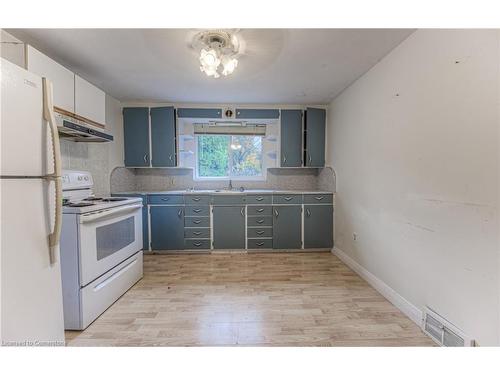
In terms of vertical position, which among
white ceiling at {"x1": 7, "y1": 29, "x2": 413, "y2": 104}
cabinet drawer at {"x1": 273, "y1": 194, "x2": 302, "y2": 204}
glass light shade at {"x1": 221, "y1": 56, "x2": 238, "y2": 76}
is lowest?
cabinet drawer at {"x1": 273, "y1": 194, "x2": 302, "y2": 204}

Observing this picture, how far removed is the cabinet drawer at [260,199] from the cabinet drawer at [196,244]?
2.90 ft

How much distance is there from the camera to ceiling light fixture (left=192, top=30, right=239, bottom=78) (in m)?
1.67

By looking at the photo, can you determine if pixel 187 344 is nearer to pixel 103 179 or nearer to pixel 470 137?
pixel 470 137

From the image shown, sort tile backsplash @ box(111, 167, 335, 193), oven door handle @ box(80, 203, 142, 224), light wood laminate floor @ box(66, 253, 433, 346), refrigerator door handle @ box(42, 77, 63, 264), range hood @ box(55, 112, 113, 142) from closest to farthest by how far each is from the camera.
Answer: refrigerator door handle @ box(42, 77, 63, 264) < light wood laminate floor @ box(66, 253, 433, 346) < oven door handle @ box(80, 203, 142, 224) < range hood @ box(55, 112, 113, 142) < tile backsplash @ box(111, 167, 335, 193)

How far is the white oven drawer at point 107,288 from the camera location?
1672mm

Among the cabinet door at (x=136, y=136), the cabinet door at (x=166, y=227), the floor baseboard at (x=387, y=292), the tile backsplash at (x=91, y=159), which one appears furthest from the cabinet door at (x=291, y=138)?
the tile backsplash at (x=91, y=159)

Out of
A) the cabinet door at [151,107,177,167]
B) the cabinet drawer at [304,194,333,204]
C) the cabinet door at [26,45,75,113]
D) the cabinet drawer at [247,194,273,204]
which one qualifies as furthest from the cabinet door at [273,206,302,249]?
the cabinet door at [26,45,75,113]

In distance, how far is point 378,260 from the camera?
7.35 ft

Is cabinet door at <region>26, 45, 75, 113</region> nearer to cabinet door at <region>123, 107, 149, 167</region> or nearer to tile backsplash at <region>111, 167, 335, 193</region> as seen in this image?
cabinet door at <region>123, 107, 149, 167</region>

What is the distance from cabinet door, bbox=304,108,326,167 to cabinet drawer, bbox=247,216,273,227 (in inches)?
42.7

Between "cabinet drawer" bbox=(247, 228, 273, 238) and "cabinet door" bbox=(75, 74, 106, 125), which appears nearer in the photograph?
"cabinet door" bbox=(75, 74, 106, 125)

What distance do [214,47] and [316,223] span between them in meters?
2.61

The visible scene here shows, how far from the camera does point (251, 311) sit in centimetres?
187
